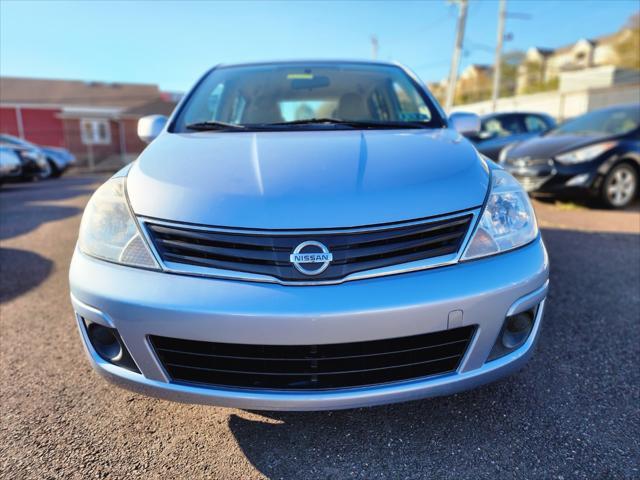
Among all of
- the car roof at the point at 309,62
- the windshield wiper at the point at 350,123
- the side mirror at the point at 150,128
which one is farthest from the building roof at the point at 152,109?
the windshield wiper at the point at 350,123

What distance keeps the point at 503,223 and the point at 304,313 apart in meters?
0.81

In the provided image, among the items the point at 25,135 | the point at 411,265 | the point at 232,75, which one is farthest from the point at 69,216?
the point at 25,135

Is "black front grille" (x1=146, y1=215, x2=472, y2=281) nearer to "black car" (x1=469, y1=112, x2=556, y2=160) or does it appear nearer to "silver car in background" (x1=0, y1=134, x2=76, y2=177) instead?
"black car" (x1=469, y1=112, x2=556, y2=160)

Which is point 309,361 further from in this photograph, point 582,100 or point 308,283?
point 582,100

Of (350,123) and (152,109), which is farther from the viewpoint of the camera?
(152,109)

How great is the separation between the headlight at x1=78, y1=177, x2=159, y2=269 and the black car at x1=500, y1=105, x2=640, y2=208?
5.33m

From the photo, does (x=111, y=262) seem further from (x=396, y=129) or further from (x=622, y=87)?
(x=622, y=87)

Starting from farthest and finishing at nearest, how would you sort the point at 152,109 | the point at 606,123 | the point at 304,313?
the point at 152,109 → the point at 606,123 → the point at 304,313

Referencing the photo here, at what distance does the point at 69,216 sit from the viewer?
5734mm

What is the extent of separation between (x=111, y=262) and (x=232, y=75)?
1.82 m

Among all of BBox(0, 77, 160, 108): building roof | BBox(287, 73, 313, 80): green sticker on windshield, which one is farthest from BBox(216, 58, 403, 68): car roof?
BBox(0, 77, 160, 108): building roof

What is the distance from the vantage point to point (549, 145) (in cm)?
584

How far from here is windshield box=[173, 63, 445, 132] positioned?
2.65 meters

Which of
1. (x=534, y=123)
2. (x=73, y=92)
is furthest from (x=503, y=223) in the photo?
(x=73, y=92)
